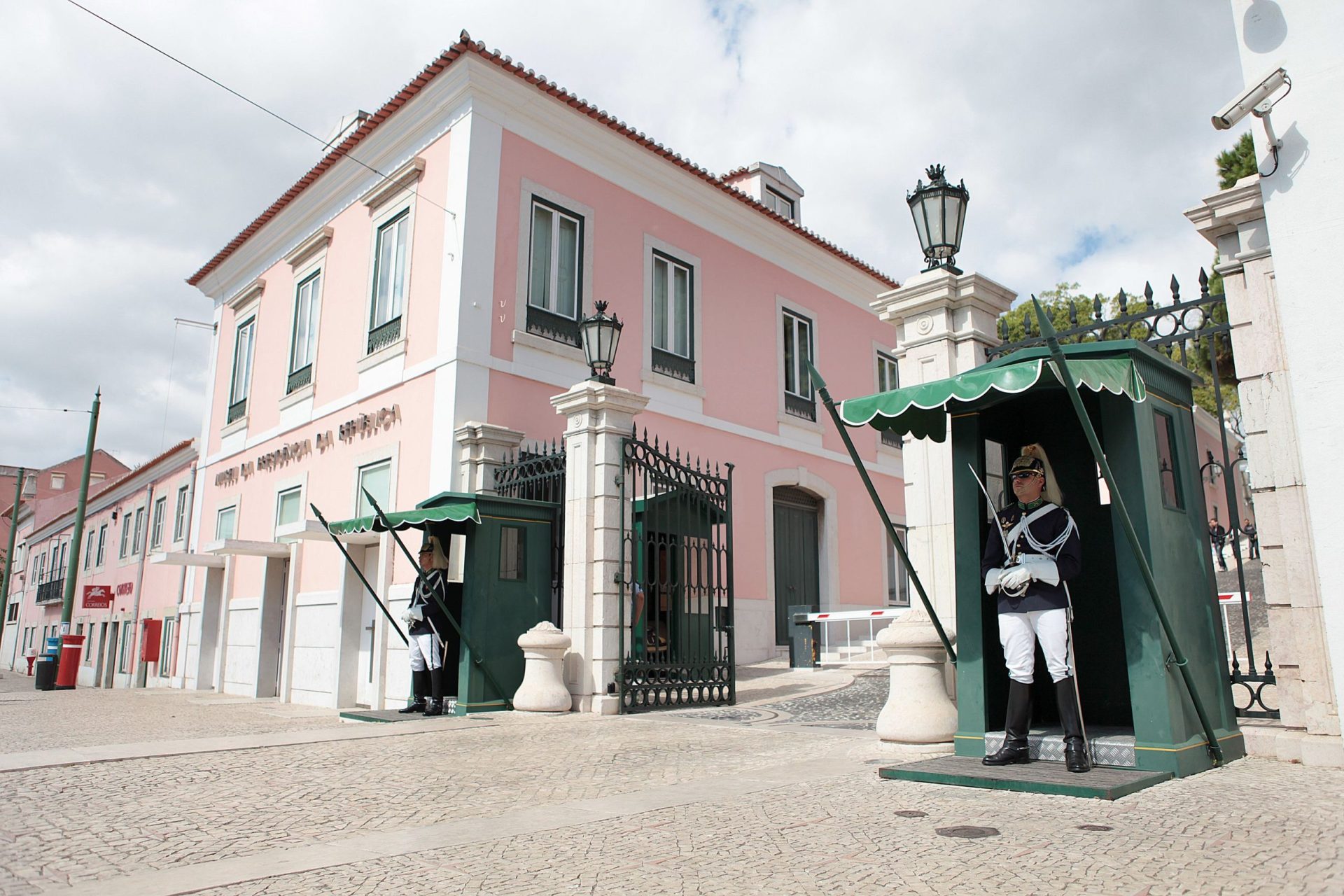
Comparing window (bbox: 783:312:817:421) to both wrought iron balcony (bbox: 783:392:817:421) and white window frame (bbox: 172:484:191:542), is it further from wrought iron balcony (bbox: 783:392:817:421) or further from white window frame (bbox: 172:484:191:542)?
white window frame (bbox: 172:484:191:542)

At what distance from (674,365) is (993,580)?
1033 centimetres

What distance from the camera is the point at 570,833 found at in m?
4.20

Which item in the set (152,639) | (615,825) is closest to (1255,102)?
(615,825)

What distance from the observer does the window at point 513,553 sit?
1015cm

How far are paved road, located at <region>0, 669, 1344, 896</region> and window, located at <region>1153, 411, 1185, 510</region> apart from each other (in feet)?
5.24

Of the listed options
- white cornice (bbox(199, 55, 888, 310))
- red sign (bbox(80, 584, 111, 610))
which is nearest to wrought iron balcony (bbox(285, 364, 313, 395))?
white cornice (bbox(199, 55, 888, 310))

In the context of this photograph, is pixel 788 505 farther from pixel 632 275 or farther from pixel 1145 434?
pixel 1145 434

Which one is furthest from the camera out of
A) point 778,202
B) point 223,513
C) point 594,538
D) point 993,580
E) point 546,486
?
point 778,202

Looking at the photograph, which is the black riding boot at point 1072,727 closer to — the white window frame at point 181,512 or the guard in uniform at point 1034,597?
the guard in uniform at point 1034,597

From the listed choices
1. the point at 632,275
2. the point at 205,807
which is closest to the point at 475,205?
the point at 632,275

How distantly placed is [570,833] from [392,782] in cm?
198

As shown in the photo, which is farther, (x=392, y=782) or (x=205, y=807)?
(x=392, y=782)

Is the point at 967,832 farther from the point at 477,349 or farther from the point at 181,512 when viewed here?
A: the point at 181,512

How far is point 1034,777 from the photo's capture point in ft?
15.9
